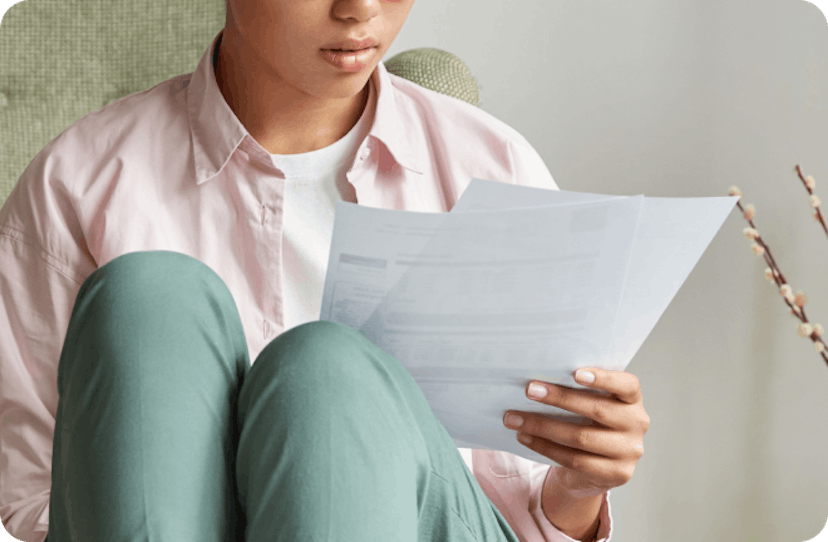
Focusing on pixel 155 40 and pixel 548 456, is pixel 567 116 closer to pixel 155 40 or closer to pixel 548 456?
pixel 155 40

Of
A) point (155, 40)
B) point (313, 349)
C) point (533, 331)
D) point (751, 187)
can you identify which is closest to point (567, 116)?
point (751, 187)

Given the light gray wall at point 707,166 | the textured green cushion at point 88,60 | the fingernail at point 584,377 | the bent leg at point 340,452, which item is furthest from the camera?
the light gray wall at point 707,166

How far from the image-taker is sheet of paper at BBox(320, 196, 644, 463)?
0.49 m

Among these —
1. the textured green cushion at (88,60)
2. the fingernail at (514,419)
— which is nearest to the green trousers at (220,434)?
the fingernail at (514,419)

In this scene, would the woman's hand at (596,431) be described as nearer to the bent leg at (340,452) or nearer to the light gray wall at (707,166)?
the bent leg at (340,452)

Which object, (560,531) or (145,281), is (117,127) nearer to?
(145,281)

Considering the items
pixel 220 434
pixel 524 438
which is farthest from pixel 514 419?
pixel 220 434

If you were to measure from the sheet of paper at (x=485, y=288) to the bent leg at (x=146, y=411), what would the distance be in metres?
0.10

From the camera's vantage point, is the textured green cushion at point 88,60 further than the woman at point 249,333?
Yes

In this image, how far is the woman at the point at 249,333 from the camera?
43cm

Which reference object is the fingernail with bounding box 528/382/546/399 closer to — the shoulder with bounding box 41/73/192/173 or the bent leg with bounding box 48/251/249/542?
the bent leg with bounding box 48/251/249/542

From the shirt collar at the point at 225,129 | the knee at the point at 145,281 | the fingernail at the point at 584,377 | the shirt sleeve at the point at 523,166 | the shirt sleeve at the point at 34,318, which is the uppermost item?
the shirt sleeve at the point at 523,166

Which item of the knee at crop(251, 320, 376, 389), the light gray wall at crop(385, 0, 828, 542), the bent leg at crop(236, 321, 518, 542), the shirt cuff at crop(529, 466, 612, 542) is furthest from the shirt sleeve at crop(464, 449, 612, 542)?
the light gray wall at crop(385, 0, 828, 542)

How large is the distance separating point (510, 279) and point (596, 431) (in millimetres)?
162
